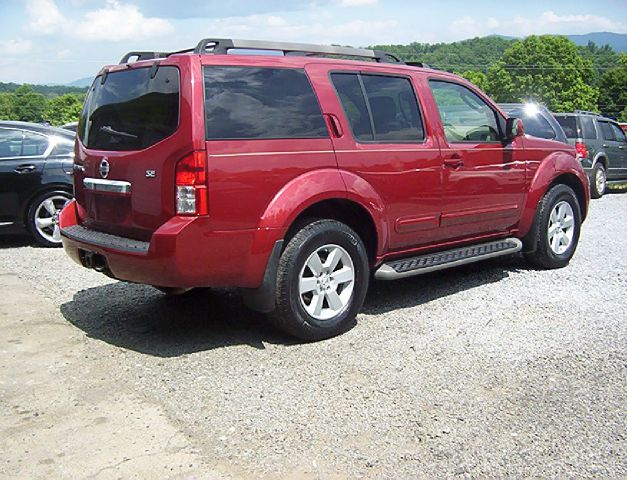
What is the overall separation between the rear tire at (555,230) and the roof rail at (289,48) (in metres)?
2.26

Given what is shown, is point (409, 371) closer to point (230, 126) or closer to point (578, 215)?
point (230, 126)

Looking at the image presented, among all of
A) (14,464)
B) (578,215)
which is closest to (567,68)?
(578,215)

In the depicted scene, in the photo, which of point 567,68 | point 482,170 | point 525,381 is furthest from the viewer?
point 567,68

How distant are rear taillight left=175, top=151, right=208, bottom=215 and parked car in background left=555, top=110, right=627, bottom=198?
39.0 feet

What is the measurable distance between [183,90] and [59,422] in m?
2.14

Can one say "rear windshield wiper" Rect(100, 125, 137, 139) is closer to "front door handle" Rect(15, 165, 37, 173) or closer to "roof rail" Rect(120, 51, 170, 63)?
"roof rail" Rect(120, 51, 170, 63)

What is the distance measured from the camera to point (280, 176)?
461 cm

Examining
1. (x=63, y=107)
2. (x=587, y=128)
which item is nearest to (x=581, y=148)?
(x=587, y=128)

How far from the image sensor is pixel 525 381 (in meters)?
4.14

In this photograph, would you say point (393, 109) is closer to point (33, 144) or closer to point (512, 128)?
point (512, 128)

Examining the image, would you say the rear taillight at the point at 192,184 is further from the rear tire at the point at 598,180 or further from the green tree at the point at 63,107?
the green tree at the point at 63,107

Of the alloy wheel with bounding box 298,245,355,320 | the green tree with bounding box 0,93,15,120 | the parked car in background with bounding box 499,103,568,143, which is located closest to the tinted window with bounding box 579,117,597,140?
the parked car in background with bounding box 499,103,568,143

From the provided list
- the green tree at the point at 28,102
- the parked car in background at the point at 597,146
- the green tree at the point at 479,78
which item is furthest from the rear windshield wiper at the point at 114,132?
the green tree at the point at 479,78

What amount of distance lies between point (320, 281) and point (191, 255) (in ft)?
3.41
